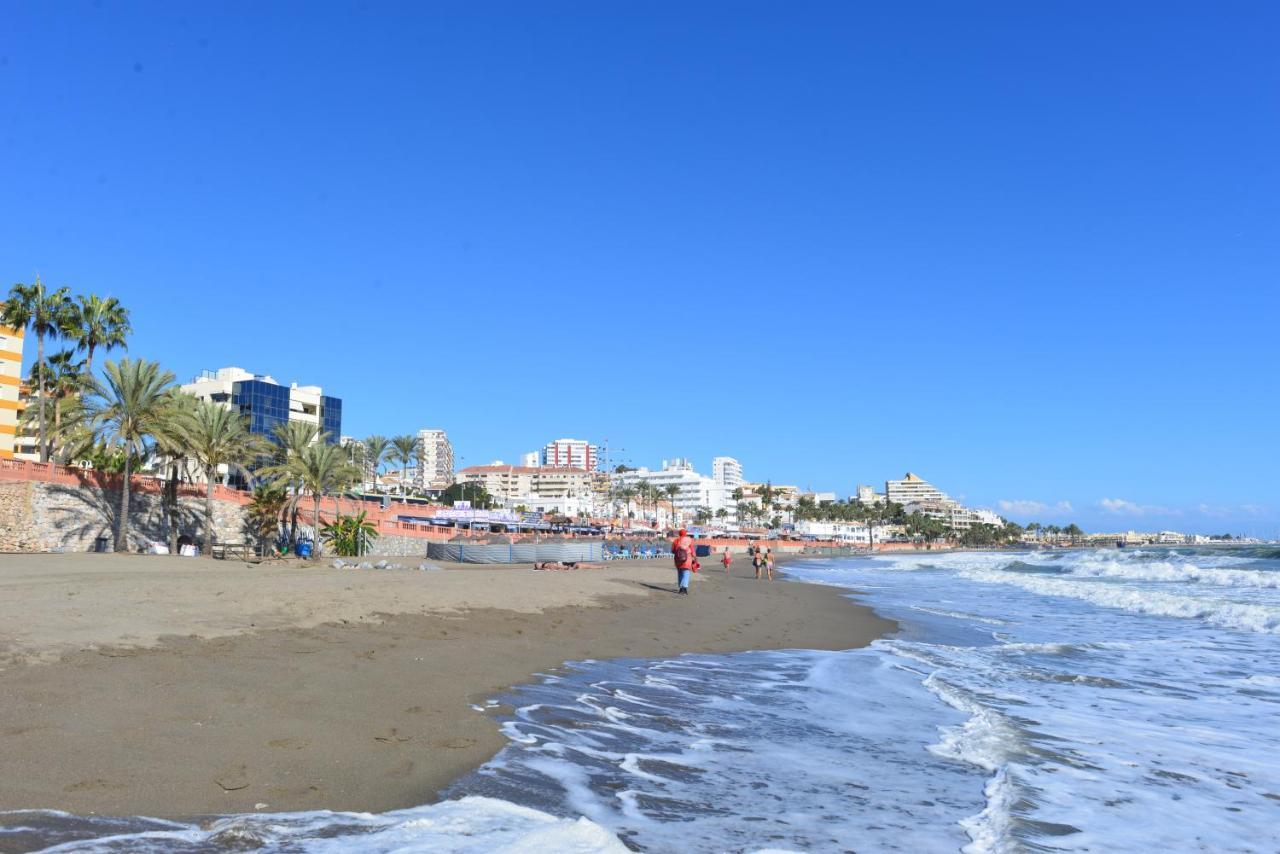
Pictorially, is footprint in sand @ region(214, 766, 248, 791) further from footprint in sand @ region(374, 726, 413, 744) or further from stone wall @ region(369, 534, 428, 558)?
stone wall @ region(369, 534, 428, 558)

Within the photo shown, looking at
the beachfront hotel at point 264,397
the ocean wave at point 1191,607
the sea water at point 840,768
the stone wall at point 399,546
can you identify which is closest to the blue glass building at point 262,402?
the beachfront hotel at point 264,397

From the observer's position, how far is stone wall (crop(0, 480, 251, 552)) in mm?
31234

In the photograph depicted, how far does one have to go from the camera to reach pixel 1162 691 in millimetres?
10711

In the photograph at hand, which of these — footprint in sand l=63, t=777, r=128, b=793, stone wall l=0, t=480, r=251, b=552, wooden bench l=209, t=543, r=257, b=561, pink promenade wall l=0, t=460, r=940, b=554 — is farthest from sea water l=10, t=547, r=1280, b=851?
pink promenade wall l=0, t=460, r=940, b=554

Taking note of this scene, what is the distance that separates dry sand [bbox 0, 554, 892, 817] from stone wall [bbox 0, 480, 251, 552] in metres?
22.2

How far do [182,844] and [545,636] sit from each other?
877 centimetres

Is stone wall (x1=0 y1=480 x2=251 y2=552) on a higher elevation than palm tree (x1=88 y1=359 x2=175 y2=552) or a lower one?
lower

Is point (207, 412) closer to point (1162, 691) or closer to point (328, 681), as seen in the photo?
point (328, 681)

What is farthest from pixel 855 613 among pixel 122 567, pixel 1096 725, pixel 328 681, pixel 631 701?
pixel 122 567

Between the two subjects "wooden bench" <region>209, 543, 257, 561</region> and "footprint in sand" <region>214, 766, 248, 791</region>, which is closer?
"footprint in sand" <region>214, 766, 248, 791</region>

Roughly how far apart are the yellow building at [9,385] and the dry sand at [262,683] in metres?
45.9

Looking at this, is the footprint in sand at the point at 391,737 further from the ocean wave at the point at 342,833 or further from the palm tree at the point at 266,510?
the palm tree at the point at 266,510

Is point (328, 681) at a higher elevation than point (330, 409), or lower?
lower

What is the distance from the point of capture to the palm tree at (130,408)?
1260 inches
